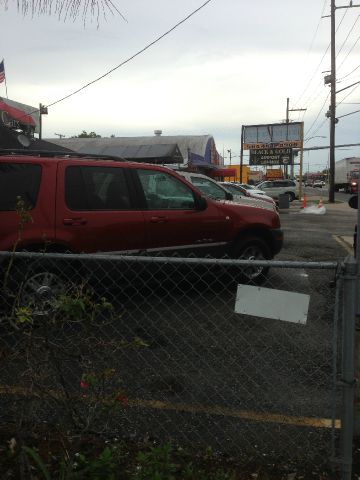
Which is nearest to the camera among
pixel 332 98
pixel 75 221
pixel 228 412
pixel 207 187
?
pixel 228 412

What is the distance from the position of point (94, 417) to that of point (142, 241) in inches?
142

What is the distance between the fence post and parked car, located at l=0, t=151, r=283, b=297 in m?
2.95

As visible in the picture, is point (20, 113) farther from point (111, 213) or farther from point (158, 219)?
point (111, 213)

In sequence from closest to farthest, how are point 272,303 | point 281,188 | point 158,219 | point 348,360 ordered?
point 348,360, point 272,303, point 158,219, point 281,188

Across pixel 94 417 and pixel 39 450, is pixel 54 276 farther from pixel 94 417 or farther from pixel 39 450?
pixel 94 417

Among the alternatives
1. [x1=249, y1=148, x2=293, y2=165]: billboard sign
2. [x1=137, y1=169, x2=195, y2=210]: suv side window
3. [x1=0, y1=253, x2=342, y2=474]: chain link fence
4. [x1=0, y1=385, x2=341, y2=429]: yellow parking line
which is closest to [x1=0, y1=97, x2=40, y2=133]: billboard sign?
[x1=137, y1=169, x2=195, y2=210]: suv side window

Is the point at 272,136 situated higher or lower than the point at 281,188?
higher

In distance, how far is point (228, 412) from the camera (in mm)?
3508

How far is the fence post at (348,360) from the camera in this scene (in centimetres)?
253

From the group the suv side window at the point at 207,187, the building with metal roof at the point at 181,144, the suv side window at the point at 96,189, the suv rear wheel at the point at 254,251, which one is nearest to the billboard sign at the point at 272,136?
the building with metal roof at the point at 181,144

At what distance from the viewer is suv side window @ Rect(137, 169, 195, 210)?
622 cm

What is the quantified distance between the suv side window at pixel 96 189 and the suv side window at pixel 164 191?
1.01ft

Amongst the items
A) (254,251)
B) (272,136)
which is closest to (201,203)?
(254,251)

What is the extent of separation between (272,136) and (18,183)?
3812cm
